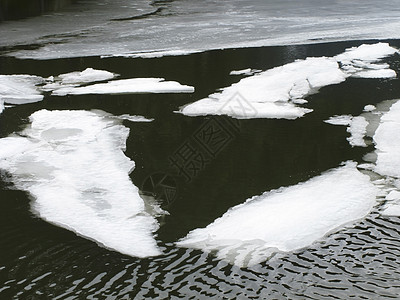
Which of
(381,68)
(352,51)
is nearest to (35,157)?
(381,68)

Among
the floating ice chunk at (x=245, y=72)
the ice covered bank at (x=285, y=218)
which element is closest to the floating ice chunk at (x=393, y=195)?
the ice covered bank at (x=285, y=218)

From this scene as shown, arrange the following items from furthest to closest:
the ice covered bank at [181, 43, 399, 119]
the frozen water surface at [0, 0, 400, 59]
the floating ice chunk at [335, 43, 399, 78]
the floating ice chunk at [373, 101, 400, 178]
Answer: the frozen water surface at [0, 0, 400, 59], the floating ice chunk at [335, 43, 399, 78], the ice covered bank at [181, 43, 399, 119], the floating ice chunk at [373, 101, 400, 178]

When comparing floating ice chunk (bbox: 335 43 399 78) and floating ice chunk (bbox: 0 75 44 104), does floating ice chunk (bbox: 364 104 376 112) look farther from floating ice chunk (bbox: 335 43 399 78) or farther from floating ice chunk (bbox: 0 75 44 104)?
floating ice chunk (bbox: 0 75 44 104)

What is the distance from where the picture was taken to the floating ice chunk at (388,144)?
14.9ft

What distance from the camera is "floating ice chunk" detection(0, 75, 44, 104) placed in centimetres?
720

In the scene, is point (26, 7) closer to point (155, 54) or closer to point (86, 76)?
point (155, 54)

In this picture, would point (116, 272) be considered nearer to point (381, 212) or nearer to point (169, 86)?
point (381, 212)

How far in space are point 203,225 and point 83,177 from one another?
1.24 metres

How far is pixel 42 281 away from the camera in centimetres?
325

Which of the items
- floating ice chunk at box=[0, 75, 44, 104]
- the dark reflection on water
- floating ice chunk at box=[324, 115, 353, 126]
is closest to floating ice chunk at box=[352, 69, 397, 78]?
floating ice chunk at box=[324, 115, 353, 126]

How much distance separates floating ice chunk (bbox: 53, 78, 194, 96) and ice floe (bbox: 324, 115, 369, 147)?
2.04 metres

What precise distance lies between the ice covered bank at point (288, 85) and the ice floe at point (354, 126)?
1.28 feet

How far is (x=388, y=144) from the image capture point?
507cm

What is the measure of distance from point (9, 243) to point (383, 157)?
295cm
